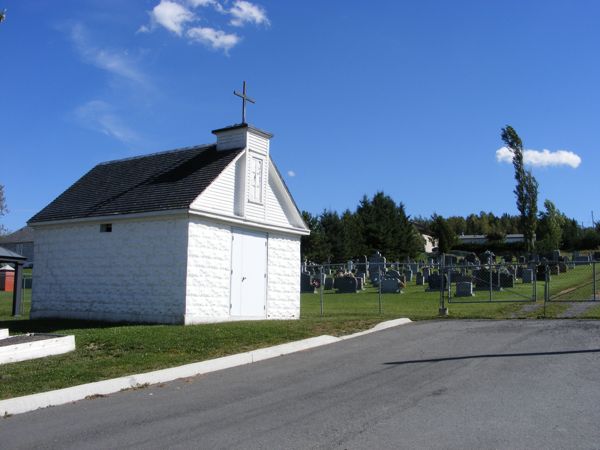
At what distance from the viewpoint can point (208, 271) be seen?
15859 mm

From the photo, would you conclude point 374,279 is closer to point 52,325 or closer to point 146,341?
point 52,325

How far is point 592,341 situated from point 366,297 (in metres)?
17.6

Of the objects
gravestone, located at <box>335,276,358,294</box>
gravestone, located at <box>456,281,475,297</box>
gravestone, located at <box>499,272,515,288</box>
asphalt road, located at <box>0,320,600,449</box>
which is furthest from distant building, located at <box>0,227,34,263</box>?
asphalt road, located at <box>0,320,600,449</box>

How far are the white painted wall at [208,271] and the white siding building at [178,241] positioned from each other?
0.03m

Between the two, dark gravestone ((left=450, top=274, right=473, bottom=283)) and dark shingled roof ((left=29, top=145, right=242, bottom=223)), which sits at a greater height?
dark shingled roof ((left=29, top=145, right=242, bottom=223))

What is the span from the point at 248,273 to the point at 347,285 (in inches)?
644

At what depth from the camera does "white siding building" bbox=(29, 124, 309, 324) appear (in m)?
15.6

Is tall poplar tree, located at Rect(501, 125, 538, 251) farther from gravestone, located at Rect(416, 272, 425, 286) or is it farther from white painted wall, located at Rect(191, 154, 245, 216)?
white painted wall, located at Rect(191, 154, 245, 216)

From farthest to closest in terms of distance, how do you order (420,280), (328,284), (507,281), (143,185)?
(420,280) < (328,284) < (507,281) < (143,185)

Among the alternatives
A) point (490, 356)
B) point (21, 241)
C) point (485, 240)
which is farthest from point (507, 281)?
point (485, 240)

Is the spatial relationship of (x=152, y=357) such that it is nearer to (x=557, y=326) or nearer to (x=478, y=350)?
(x=478, y=350)

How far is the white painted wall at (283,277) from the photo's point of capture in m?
18.5

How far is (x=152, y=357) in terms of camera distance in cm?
1073

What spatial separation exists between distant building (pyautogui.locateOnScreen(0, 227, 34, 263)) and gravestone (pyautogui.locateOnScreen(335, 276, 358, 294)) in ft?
178
